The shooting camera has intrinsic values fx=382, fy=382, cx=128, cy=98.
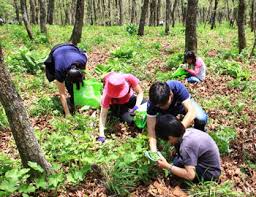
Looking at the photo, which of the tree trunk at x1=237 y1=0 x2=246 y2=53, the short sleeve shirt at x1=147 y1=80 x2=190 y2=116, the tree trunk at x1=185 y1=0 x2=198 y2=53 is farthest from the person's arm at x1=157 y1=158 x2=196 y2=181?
the tree trunk at x1=237 y1=0 x2=246 y2=53

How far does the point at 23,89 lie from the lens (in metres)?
9.60

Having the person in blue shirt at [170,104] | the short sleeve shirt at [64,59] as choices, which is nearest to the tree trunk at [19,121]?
the person in blue shirt at [170,104]

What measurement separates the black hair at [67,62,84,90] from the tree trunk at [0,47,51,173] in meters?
2.75

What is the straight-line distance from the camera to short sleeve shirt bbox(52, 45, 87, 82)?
7660 mm

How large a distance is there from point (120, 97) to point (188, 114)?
161 cm

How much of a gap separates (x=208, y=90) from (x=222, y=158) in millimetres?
3486

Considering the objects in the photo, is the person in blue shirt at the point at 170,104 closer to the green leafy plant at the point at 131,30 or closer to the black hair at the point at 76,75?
the black hair at the point at 76,75

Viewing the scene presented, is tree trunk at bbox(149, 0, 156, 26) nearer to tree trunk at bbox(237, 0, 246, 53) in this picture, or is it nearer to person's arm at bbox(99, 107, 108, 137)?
tree trunk at bbox(237, 0, 246, 53)

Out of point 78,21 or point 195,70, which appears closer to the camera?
point 195,70

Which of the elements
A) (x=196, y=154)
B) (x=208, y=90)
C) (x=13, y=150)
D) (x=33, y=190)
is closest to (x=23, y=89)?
(x=13, y=150)

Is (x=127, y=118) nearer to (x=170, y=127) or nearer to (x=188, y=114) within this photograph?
(x=188, y=114)

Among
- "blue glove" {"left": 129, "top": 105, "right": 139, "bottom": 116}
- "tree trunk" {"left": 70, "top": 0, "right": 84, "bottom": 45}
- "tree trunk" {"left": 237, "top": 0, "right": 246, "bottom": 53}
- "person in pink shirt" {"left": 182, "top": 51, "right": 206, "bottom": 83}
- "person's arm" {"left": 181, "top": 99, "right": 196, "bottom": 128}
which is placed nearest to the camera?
"person's arm" {"left": 181, "top": 99, "right": 196, "bottom": 128}

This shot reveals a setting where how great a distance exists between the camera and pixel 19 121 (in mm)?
4660

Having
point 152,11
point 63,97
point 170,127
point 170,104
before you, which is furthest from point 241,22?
point 152,11
